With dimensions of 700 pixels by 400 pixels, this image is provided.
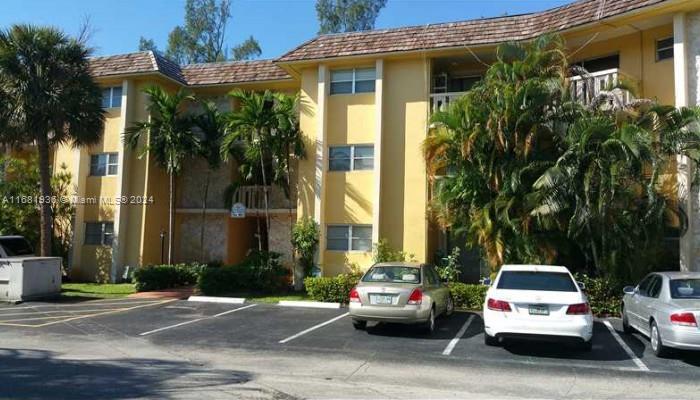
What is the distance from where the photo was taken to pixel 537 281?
10.3m

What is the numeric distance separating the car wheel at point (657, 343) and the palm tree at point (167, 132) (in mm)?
16438

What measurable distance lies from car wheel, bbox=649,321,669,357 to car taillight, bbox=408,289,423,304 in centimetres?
413

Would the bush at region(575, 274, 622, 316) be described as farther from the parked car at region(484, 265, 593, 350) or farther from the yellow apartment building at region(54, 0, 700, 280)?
the parked car at region(484, 265, 593, 350)

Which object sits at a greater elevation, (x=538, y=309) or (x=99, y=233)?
(x=99, y=233)

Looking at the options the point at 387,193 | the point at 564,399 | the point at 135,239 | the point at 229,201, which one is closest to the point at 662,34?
the point at 387,193

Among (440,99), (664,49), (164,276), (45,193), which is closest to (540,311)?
(440,99)

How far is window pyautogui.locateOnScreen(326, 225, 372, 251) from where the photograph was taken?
1914cm

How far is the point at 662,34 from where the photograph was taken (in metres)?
16.2

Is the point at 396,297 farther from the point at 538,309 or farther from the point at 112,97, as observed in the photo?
the point at 112,97

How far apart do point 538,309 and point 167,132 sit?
15.7m

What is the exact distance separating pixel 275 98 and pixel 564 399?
14.4m

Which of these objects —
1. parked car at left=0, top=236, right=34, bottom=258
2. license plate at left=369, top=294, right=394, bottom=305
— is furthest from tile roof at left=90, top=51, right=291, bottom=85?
license plate at left=369, top=294, right=394, bottom=305

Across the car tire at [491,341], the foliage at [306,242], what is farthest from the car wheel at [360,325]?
the foliage at [306,242]

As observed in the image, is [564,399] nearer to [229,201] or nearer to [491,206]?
[491,206]
